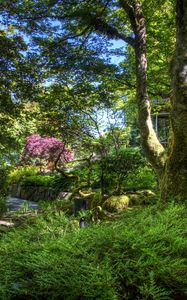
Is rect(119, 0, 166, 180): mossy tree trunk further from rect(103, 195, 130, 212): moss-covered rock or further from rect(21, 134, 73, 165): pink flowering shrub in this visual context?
rect(21, 134, 73, 165): pink flowering shrub

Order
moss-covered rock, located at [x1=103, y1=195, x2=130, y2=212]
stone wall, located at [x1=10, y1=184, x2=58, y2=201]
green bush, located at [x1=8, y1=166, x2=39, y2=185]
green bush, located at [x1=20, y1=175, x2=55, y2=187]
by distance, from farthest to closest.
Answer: green bush, located at [x1=8, y1=166, x2=39, y2=185]
green bush, located at [x1=20, y1=175, x2=55, y2=187]
stone wall, located at [x1=10, y1=184, x2=58, y2=201]
moss-covered rock, located at [x1=103, y1=195, x2=130, y2=212]

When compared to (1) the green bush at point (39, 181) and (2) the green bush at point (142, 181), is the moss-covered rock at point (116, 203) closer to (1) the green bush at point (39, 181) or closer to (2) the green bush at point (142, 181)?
(2) the green bush at point (142, 181)

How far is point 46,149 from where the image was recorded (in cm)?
1505

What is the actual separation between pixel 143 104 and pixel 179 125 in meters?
2.52

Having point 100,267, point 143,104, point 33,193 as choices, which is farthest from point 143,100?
point 33,193

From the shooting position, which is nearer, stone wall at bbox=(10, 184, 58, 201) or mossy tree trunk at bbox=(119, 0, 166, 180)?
mossy tree trunk at bbox=(119, 0, 166, 180)

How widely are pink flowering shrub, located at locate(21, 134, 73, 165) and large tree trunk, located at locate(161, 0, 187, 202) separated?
1073 cm

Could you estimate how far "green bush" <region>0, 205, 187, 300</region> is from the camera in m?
1.42

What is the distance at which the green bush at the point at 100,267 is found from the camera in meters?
1.42

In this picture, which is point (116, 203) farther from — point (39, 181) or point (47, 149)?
point (47, 149)

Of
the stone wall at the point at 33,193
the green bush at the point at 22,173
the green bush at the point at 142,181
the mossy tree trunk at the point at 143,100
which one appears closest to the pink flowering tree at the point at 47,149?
the green bush at the point at 22,173

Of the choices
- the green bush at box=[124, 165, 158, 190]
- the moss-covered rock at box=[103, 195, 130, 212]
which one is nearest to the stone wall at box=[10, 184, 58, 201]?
the green bush at box=[124, 165, 158, 190]

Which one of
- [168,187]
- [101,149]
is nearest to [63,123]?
[101,149]

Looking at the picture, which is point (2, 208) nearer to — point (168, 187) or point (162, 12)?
point (168, 187)
